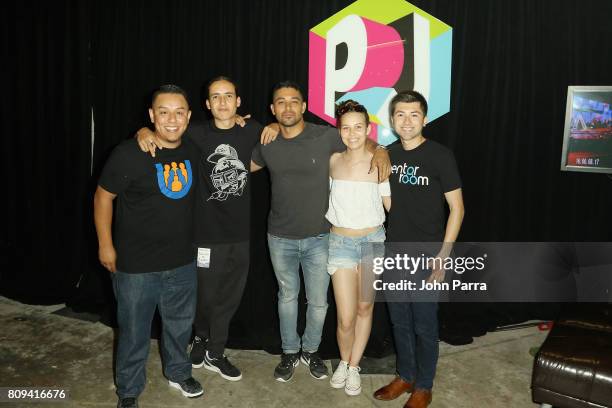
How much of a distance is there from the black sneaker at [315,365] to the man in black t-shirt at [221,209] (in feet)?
1.37

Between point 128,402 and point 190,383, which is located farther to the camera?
point 190,383

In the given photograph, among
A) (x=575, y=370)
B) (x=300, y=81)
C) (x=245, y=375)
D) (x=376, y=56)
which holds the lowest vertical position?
(x=245, y=375)

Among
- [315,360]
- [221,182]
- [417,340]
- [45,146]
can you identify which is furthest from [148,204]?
[45,146]

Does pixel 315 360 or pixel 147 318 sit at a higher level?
pixel 147 318

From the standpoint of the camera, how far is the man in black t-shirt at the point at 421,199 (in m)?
2.25

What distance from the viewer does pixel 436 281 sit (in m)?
2.31

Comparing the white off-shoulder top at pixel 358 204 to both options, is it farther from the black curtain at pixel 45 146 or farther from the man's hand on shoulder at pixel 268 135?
the black curtain at pixel 45 146

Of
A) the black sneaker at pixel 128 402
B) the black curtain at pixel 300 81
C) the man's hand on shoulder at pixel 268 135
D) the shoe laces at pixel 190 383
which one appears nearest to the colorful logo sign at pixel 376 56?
the black curtain at pixel 300 81

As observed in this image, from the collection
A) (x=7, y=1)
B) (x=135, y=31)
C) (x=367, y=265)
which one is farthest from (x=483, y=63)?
(x=7, y=1)

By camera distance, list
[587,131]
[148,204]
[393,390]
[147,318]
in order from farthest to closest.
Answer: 1. [587,131]
2. [393,390]
3. [147,318]
4. [148,204]

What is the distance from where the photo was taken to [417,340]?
248 centimetres

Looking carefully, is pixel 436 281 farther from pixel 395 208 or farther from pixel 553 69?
pixel 553 69

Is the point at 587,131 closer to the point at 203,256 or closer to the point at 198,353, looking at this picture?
the point at 203,256

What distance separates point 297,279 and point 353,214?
0.60m
